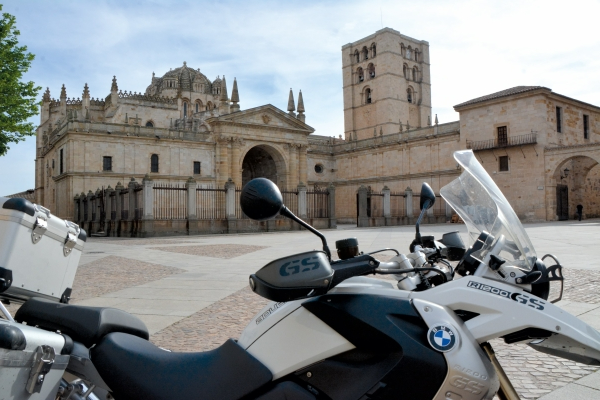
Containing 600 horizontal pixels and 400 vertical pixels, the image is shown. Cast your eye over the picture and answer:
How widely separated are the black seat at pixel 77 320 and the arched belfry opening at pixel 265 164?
39.9 meters

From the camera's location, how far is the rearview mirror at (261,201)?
5.25 ft

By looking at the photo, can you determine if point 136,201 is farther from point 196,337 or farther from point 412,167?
point 412,167

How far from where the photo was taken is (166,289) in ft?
22.1

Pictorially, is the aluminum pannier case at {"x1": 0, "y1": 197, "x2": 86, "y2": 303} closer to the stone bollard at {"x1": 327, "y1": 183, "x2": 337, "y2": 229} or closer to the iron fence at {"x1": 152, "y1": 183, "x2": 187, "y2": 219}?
the iron fence at {"x1": 152, "y1": 183, "x2": 187, "y2": 219}

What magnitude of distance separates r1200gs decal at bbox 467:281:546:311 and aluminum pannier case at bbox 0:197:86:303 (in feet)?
6.57

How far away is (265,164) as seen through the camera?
4447 centimetres

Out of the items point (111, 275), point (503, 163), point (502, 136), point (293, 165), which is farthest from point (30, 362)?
point (293, 165)

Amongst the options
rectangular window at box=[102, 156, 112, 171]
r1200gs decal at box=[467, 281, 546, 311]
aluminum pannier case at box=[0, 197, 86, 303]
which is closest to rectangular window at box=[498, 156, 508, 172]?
rectangular window at box=[102, 156, 112, 171]

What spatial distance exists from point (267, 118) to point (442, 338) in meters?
40.5

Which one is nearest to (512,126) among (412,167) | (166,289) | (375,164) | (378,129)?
(412,167)

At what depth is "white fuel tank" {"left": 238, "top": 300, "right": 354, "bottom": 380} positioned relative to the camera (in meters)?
1.58

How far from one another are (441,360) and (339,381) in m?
0.34

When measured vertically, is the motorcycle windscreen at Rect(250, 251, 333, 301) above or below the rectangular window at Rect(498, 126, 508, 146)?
below

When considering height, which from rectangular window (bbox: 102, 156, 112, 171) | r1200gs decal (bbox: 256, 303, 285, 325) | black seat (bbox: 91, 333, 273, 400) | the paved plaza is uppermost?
rectangular window (bbox: 102, 156, 112, 171)
